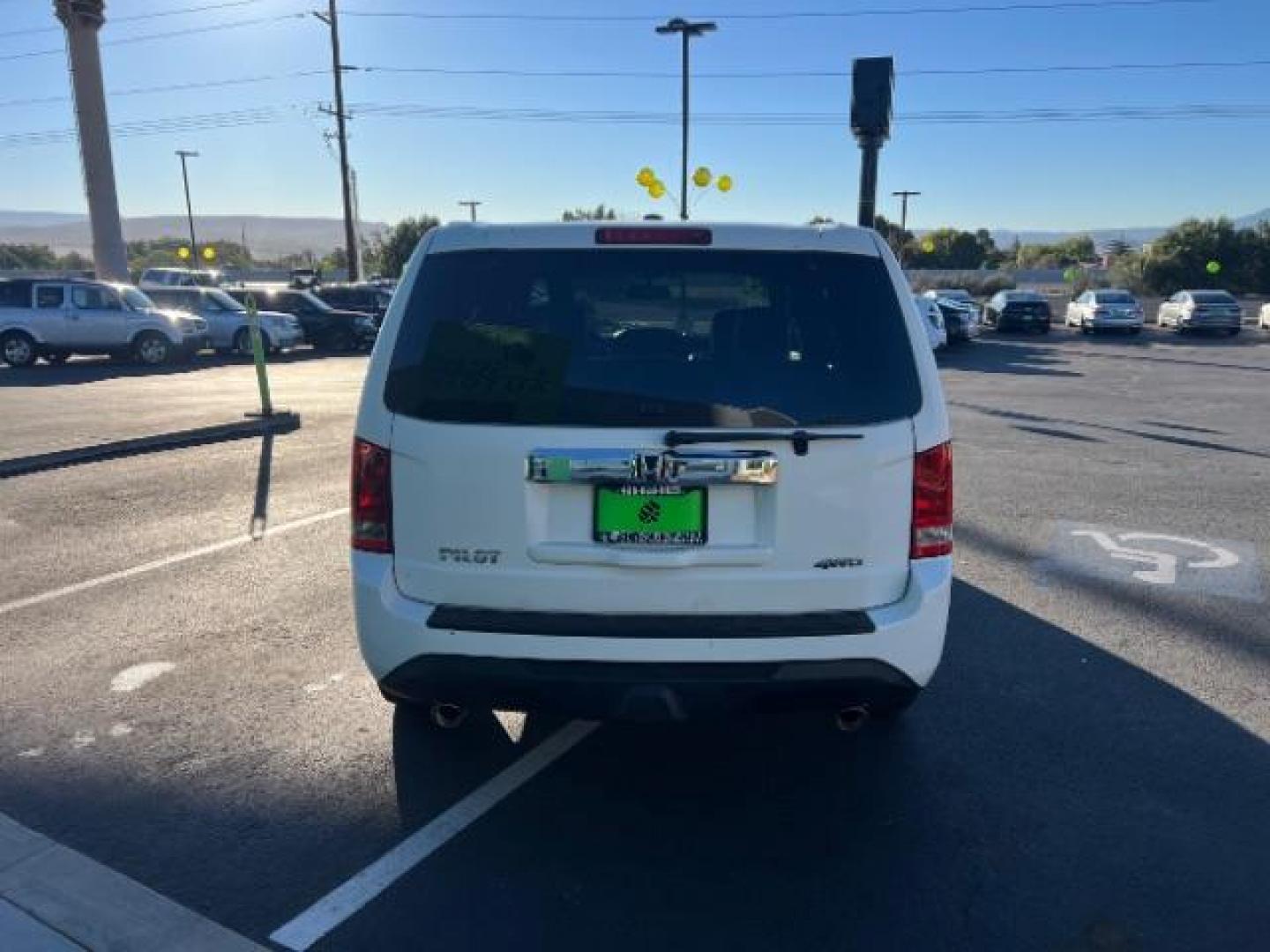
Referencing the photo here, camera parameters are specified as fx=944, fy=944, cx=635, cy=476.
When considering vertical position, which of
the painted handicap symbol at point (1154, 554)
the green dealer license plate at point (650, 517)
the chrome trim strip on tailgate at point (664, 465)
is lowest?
the painted handicap symbol at point (1154, 554)

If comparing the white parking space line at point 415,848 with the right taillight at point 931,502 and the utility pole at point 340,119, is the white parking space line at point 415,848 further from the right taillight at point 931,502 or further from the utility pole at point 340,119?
the utility pole at point 340,119

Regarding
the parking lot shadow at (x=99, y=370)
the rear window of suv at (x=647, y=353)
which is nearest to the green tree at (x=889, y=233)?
the rear window of suv at (x=647, y=353)

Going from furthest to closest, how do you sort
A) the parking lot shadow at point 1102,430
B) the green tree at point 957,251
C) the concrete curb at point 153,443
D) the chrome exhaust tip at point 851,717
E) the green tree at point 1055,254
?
the green tree at point 1055,254, the green tree at point 957,251, the parking lot shadow at point 1102,430, the concrete curb at point 153,443, the chrome exhaust tip at point 851,717

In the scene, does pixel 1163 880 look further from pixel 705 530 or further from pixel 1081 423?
pixel 1081 423

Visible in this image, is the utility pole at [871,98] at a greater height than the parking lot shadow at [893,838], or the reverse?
the utility pole at [871,98]

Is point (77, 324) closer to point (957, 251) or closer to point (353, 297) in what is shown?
point (353, 297)

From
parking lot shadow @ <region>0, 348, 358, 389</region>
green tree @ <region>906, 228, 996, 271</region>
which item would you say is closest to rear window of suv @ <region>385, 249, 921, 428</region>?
parking lot shadow @ <region>0, 348, 358, 389</region>

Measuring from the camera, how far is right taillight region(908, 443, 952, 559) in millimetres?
2955

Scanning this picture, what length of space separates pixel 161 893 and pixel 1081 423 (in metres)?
12.3

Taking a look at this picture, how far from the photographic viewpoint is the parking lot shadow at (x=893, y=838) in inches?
106

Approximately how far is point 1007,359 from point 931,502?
76.9 ft

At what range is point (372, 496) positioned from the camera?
3027 millimetres

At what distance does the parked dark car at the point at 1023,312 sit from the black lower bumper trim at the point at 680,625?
34592 millimetres

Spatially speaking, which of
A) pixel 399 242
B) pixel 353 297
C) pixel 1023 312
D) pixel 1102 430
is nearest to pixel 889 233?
→ pixel 1023 312
